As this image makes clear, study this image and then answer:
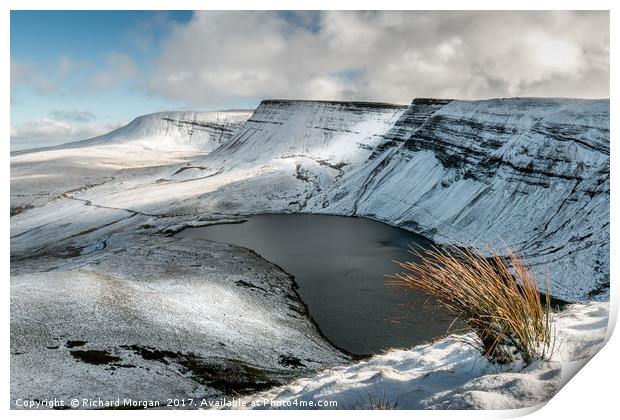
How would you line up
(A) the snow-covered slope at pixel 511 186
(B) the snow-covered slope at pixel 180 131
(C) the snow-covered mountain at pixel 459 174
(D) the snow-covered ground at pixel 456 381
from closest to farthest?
1. (D) the snow-covered ground at pixel 456 381
2. (A) the snow-covered slope at pixel 511 186
3. (C) the snow-covered mountain at pixel 459 174
4. (B) the snow-covered slope at pixel 180 131

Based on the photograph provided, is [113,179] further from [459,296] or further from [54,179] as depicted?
[459,296]

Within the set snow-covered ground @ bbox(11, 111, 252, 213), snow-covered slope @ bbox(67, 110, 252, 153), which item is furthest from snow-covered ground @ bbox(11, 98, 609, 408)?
snow-covered slope @ bbox(67, 110, 252, 153)

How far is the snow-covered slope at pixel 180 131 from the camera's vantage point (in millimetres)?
144750

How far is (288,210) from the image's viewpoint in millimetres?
56812

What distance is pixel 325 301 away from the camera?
25828mm

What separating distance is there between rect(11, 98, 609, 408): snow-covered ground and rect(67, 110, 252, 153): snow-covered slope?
5670 centimetres

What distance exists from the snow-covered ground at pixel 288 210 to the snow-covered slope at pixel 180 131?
56.7 metres

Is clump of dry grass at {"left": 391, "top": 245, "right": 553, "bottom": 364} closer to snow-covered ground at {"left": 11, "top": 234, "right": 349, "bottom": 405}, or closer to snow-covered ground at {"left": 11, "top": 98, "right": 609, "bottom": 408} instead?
snow-covered ground at {"left": 11, "top": 98, "right": 609, "bottom": 408}

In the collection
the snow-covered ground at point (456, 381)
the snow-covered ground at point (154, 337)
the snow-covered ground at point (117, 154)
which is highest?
the snow-covered ground at point (117, 154)

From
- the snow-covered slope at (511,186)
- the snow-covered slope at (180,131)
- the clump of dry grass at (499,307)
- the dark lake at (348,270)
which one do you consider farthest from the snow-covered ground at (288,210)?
the snow-covered slope at (180,131)

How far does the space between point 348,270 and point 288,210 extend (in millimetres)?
27016

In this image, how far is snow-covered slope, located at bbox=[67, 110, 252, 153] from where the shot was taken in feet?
475

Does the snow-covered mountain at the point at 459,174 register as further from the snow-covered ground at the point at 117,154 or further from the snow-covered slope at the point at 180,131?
the snow-covered slope at the point at 180,131

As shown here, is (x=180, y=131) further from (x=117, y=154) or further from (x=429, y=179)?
(x=429, y=179)
